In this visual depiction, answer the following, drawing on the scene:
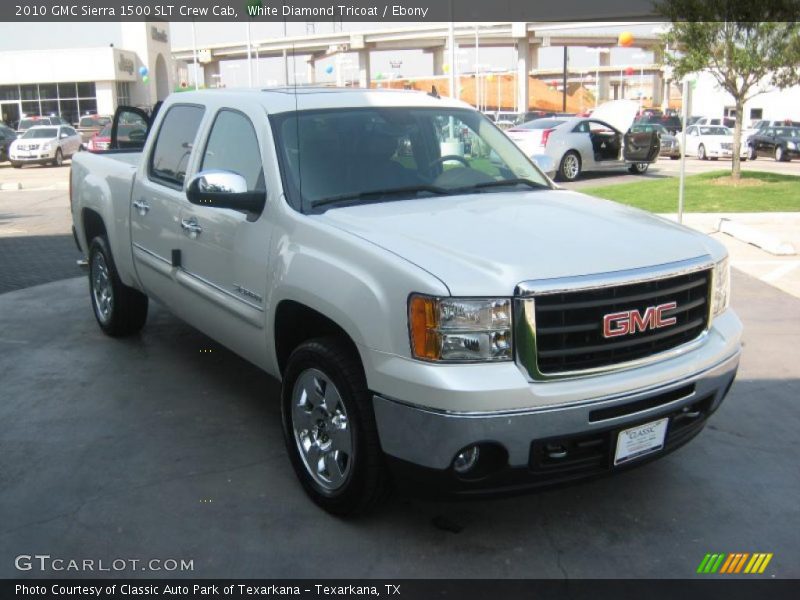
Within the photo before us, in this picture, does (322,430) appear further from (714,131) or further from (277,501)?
(714,131)

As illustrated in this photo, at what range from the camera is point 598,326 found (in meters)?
3.25

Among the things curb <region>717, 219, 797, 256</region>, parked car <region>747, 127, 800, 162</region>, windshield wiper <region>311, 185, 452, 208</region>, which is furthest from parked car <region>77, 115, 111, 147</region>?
windshield wiper <region>311, 185, 452, 208</region>

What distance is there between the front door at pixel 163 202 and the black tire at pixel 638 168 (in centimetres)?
1985

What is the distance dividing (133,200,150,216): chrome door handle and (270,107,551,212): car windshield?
159 centimetres

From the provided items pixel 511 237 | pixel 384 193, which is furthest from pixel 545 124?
pixel 511 237

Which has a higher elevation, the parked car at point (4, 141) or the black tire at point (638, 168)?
the parked car at point (4, 141)

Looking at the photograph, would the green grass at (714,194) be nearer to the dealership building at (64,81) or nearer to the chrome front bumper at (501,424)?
the chrome front bumper at (501,424)

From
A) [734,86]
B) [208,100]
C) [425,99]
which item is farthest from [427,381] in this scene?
[734,86]

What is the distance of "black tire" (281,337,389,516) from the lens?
3.42 meters

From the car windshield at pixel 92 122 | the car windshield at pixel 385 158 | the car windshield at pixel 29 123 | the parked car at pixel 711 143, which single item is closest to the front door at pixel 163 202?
the car windshield at pixel 385 158

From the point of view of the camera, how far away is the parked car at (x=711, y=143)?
3266cm

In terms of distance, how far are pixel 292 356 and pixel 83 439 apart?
65.5 inches

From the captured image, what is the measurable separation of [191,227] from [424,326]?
2216mm

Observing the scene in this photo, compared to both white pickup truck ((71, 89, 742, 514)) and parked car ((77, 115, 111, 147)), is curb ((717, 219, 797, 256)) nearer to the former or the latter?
white pickup truck ((71, 89, 742, 514))
